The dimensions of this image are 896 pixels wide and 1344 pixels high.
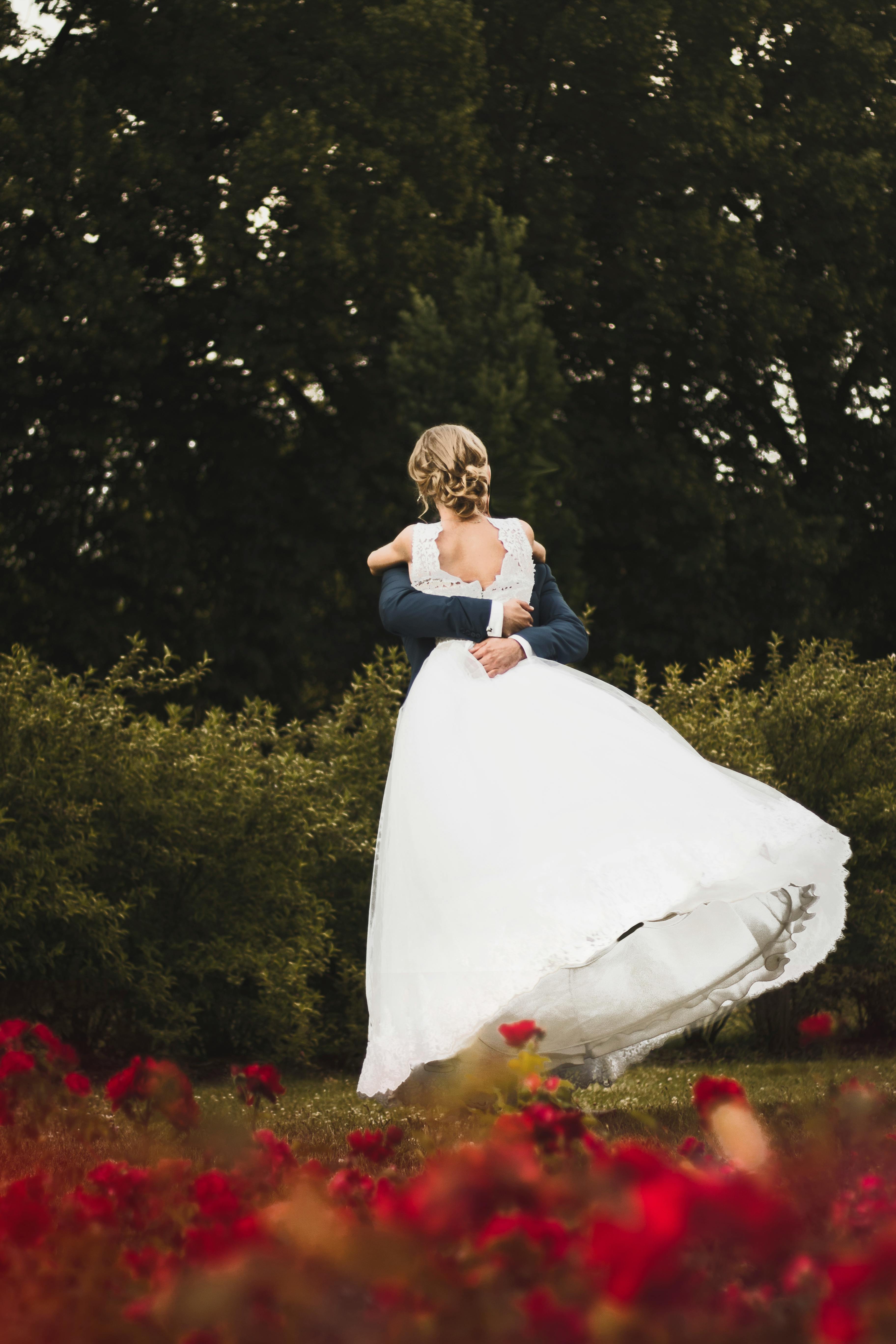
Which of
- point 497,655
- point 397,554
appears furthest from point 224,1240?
point 397,554

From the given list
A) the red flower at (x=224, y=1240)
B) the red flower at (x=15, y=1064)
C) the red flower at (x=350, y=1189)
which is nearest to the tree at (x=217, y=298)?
the red flower at (x=15, y=1064)

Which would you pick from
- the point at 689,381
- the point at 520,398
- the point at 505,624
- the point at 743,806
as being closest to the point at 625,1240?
the point at 743,806

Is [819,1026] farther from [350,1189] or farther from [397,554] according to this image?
[397,554]

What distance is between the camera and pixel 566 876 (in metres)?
3.64

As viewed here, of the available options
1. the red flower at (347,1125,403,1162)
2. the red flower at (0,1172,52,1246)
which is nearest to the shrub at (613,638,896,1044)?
the red flower at (347,1125,403,1162)

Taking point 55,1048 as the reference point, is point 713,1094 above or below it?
above

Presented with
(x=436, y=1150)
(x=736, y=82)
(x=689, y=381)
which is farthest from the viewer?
(x=689, y=381)

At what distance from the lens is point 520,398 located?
14461 mm

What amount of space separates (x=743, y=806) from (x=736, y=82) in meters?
16.6

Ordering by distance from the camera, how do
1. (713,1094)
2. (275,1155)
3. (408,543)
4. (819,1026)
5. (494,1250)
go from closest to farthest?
(494,1250)
(713,1094)
(275,1155)
(819,1026)
(408,543)

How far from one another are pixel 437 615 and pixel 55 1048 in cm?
210

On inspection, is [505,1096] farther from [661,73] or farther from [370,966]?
[661,73]

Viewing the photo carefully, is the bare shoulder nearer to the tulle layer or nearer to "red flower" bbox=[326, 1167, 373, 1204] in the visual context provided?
the tulle layer

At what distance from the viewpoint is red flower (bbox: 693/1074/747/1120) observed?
6.91 feet
